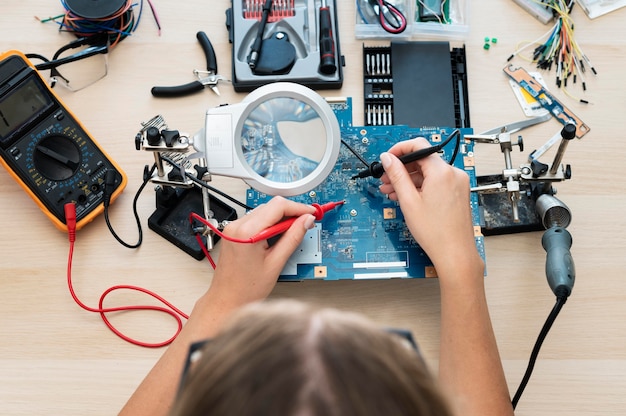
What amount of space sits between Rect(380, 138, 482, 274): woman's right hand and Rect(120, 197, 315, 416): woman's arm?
0.57 ft

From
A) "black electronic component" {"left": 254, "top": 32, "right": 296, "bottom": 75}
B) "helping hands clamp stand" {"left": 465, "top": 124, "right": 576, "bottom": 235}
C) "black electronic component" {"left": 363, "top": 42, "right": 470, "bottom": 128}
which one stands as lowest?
"helping hands clamp stand" {"left": 465, "top": 124, "right": 576, "bottom": 235}

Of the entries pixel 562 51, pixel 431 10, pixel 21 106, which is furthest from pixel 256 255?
pixel 562 51

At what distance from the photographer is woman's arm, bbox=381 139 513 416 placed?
1013 mm

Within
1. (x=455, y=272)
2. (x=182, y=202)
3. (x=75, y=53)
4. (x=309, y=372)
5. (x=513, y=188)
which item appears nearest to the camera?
(x=309, y=372)

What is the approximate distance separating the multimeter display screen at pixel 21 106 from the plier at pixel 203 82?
228mm

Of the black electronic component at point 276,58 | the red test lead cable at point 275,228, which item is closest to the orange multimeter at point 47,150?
the red test lead cable at point 275,228

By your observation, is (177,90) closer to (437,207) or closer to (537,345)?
(437,207)

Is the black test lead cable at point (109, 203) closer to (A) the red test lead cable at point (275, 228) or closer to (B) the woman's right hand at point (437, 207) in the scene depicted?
(A) the red test lead cable at point (275, 228)

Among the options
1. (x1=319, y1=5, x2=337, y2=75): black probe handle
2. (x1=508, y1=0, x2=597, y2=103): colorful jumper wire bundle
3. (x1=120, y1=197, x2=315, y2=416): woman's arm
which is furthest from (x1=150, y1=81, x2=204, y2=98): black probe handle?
(x1=508, y1=0, x2=597, y2=103): colorful jumper wire bundle

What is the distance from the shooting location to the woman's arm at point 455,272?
101cm

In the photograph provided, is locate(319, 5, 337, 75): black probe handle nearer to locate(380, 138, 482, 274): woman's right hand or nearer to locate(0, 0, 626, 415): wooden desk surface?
locate(0, 0, 626, 415): wooden desk surface

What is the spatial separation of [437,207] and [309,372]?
619 mm

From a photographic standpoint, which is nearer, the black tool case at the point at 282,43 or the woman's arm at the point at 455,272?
the woman's arm at the point at 455,272

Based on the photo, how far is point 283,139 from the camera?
3.60ft
